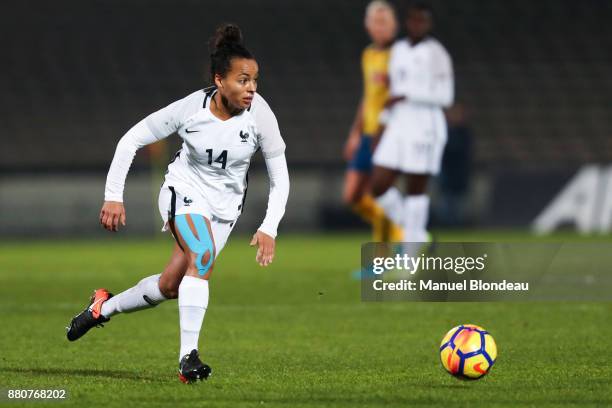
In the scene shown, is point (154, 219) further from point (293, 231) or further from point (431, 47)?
point (431, 47)

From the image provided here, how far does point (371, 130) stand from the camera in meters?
12.5

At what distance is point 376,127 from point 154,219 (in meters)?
8.44

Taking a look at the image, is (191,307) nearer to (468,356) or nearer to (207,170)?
(207,170)

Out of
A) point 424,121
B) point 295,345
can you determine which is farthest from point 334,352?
point 424,121

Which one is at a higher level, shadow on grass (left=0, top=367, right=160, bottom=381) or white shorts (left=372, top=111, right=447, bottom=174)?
white shorts (left=372, top=111, right=447, bottom=174)

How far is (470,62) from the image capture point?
23.1m

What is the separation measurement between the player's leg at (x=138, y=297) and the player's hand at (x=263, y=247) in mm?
493

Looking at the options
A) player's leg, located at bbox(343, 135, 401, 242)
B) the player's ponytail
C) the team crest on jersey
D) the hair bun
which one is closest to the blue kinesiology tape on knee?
the team crest on jersey

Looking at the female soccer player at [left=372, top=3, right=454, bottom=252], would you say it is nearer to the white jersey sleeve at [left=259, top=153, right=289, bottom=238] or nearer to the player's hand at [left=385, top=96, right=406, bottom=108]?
the player's hand at [left=385, top=96, right=406, bottom=108]

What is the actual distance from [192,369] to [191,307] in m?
0.31

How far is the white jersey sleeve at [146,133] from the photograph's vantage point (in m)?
5.75

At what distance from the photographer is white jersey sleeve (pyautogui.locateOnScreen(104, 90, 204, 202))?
5750 mm

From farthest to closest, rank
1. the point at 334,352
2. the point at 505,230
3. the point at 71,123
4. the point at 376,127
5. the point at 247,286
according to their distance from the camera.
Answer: the point at 71,123 < the point at 505,230 < the point at 376,127 < the point at 247,286 < the point at 334,352

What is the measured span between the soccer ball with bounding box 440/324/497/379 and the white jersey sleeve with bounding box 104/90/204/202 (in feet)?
5.37
